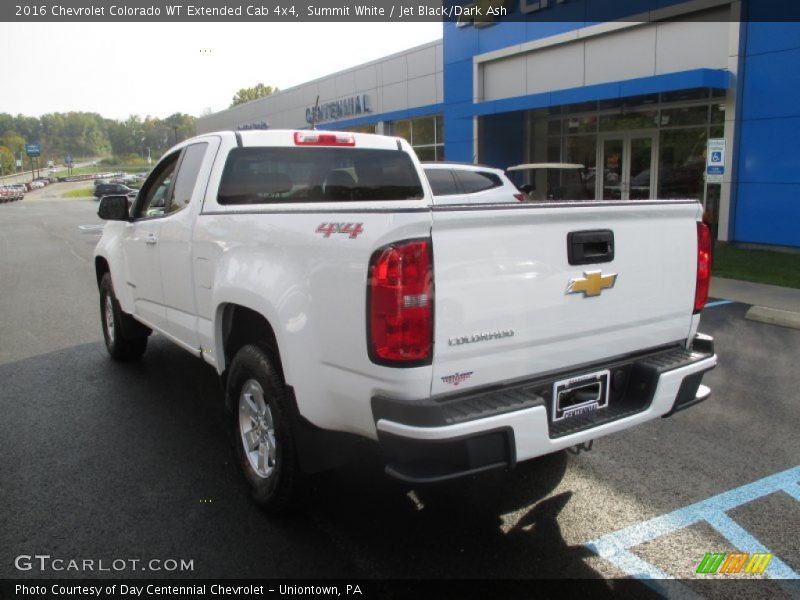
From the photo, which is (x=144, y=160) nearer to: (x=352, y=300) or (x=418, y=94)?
(x=418, y=94)

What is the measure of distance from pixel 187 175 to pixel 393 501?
2.62 m

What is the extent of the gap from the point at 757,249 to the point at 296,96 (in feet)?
92.6

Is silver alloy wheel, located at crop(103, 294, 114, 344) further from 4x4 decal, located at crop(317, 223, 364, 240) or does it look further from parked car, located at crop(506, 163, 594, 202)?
parked car, located at crop(506, 163, 594, 202)

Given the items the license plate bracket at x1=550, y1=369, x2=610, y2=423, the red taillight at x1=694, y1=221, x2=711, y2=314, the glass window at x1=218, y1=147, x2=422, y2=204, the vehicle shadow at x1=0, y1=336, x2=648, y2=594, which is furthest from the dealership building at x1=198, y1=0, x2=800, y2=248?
the license plate bracket at x1=550, y1=369, x2=610, y2=423

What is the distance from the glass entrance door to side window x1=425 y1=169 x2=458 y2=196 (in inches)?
304

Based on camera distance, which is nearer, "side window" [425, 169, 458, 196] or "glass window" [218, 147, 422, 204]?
"glass window" [218, 147, 422, 204]

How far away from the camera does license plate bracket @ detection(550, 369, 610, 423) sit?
2.94m

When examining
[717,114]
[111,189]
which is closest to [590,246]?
[717,114]

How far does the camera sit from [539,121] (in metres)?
20.3

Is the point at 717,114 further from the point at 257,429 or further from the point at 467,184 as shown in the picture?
the point at 257,429

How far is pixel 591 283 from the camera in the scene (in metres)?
3.01

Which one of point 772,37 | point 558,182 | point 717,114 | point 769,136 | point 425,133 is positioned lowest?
point 558,182

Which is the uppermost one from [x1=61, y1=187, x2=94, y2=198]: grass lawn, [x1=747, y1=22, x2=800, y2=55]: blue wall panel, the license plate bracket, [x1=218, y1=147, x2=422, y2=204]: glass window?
[x1=747, y1=22, x2=800, y2=55]: blue wall panel

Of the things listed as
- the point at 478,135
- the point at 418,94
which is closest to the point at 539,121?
the point at 478,135
